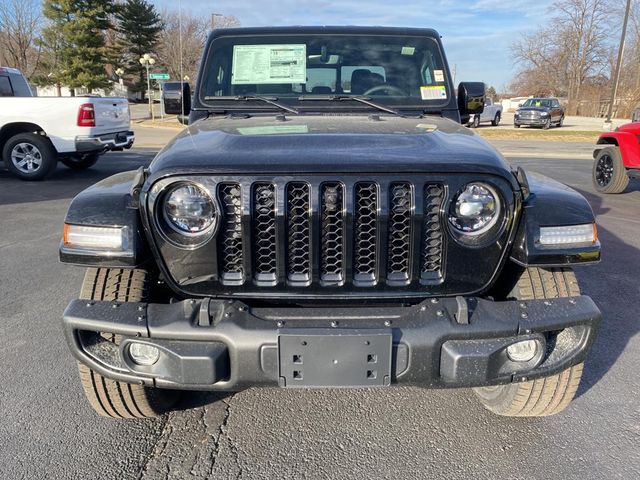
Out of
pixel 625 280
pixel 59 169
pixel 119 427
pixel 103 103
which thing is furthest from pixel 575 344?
pixel 59 169

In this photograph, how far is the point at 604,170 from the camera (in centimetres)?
868

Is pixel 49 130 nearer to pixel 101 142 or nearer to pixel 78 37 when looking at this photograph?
pixel 101 142

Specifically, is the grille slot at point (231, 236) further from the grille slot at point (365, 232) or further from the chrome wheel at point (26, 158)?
the chrome wheel at point (26, 158)

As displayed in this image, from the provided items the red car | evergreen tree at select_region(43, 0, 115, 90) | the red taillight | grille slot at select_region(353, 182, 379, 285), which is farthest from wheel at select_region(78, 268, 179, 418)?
evergreen tree at select_region(43, 0, 115, 90)

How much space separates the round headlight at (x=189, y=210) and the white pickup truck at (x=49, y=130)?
8.12m

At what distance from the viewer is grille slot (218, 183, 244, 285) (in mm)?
2033

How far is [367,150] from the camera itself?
2.14 m

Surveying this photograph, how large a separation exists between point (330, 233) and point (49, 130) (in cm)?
893

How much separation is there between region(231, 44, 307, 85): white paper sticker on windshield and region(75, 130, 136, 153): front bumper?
6.86 metres

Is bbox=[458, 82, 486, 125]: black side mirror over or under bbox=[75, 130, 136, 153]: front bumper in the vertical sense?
Answer: over

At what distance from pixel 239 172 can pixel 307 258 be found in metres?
0.43

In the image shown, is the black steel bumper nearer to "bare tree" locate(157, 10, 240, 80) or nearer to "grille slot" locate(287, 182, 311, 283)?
"grille slot" locate(287, 182, 311, 283)

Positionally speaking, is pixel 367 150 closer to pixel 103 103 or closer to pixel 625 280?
pixel 625 280

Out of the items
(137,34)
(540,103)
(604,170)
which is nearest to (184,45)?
(137,34)
